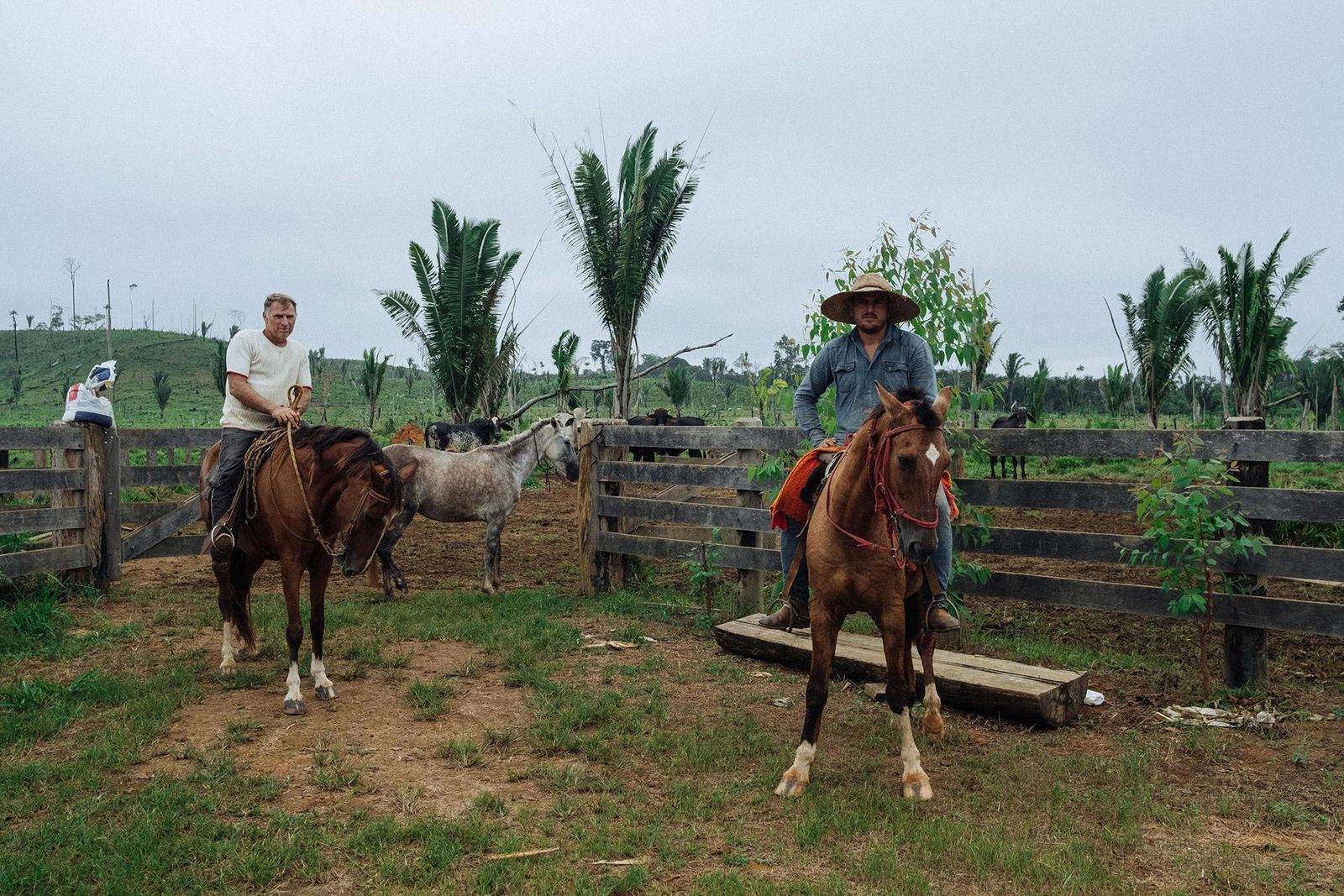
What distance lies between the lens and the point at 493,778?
4043 mm

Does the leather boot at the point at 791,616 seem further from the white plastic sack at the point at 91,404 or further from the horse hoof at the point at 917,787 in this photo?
the white plastic sack at the point at 91,404

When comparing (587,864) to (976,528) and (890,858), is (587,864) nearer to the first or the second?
(890,858)

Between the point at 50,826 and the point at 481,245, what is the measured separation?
49.7 feet

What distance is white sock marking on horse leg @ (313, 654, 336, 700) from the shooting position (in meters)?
5.14

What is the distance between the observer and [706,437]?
7680 mm

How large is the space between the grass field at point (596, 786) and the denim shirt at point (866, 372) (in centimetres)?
176

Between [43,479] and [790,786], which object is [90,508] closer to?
[43,479]

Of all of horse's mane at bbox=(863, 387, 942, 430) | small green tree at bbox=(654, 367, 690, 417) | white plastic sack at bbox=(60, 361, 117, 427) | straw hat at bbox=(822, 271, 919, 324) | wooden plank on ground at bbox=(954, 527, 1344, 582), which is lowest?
wooden plank on ground at bbox=(954, 527, 1344, 582)

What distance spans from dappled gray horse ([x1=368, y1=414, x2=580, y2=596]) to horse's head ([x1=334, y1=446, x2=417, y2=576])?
3.30 m

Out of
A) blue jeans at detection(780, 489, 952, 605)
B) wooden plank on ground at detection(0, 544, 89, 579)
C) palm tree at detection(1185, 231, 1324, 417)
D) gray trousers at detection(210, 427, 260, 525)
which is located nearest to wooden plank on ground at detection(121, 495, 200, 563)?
wooden plank on ground at detection(0, 544, 89, 579)

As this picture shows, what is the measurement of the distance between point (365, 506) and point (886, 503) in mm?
3115

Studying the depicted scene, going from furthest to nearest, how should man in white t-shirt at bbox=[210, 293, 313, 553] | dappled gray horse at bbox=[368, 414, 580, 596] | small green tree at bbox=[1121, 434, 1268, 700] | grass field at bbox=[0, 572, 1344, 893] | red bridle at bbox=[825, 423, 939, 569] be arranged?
dappled gray horse at bbox=[368, 414, 580, 596]
man in white t-shirt at bbox=[210, 293, 313, 553]
small green tree at bbox=[1121, 434, 1268, 700]
red bridle at bbox=[825, 423, 939, 569]
grass field at bbox=[0, 572, 1344, 893]

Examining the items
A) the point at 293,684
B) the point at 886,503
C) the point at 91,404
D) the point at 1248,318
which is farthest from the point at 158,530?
the point at 1248,318

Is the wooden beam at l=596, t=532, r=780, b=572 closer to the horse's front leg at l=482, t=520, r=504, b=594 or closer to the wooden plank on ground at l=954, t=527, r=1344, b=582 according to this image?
the horse's front leg at l=482, t=520, r=504, b=594
